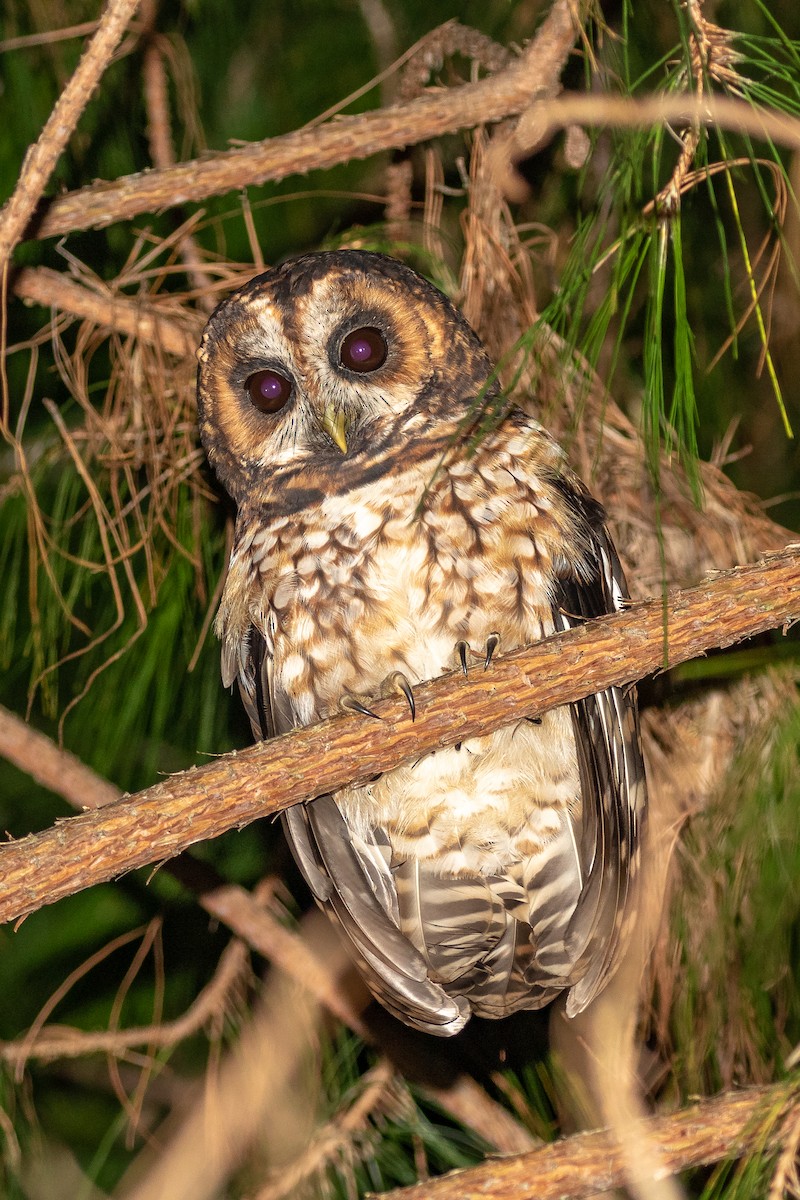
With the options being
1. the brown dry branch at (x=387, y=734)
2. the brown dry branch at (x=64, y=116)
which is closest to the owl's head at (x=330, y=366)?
the brown dry branch at (x=64, y=116)

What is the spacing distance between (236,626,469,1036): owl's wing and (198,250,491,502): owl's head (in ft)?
1.15

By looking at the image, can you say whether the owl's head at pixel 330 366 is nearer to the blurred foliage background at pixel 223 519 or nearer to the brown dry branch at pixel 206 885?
the blurred foliage background at pixel 223 519

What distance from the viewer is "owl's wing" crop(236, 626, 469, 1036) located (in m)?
2.05

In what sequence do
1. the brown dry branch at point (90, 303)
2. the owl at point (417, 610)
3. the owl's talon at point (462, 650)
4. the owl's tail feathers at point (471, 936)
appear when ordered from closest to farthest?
the owl's talon at point (462, 650)
the owl at point (417, 610)
the brown dry branch at point (90, 303)
the owl's tail feathers at point (471, 936)

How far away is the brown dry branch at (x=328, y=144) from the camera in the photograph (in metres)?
1.81

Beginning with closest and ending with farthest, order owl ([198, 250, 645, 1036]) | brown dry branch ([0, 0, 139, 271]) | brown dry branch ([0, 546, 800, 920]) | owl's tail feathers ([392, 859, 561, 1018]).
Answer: brown dry branch ([0, 546, 800, 920]), brown dry branch ([0, 0, 139, 271]), owl ([198, 250, 645, 1036]), owl's tail feathers ([392, 859, 561, 1018])

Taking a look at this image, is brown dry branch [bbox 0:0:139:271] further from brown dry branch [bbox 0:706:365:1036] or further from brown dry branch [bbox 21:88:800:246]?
brown dry branch [bbox 0:706:365:1036]

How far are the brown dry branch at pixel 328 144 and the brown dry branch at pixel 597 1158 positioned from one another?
1491mm

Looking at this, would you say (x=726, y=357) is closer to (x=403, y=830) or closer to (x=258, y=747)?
(x=403, y=830)

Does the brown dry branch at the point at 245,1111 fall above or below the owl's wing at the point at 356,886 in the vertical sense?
below

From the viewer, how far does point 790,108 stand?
53.6 inches

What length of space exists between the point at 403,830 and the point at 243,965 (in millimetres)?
416

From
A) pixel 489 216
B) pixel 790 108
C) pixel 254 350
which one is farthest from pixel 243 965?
pixel 790 108

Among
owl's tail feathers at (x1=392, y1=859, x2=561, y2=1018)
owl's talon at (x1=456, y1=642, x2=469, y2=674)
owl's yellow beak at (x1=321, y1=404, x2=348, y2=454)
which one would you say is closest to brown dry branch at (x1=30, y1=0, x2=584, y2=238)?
owl's yellow beak at (x1=321, y1=404, x2=348, y2=454)
